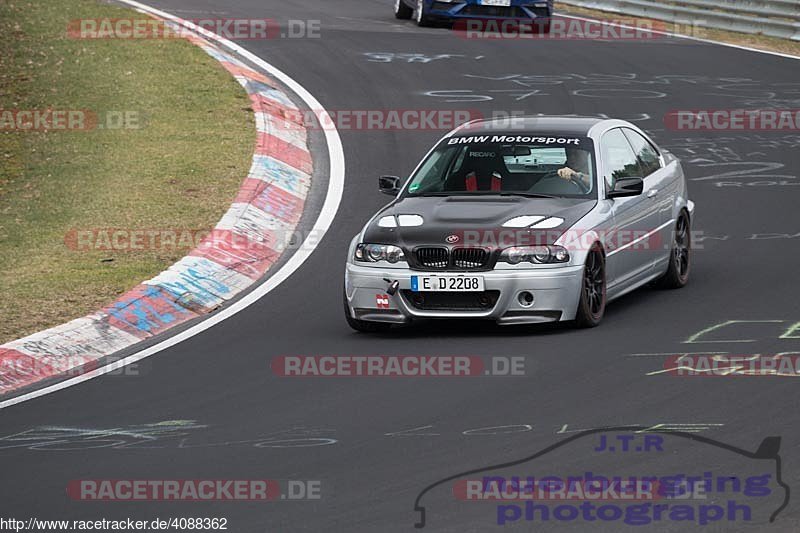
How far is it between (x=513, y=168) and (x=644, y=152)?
5.09 feet

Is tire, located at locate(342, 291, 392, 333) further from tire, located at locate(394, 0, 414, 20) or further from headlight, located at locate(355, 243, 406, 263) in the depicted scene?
tire, located at locate(394, 0, 414, 20)

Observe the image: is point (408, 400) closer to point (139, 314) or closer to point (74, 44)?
point (139, 314)

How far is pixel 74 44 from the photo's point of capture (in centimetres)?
2392

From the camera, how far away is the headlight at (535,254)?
35.6 feet

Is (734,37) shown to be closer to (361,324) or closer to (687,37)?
(687,37)

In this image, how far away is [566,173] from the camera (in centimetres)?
1190

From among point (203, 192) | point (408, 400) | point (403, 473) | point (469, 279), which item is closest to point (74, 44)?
point (203, 192)

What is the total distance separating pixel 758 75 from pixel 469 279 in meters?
14.2

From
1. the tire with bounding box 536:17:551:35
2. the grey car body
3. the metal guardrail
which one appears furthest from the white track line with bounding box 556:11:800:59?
the grey car body

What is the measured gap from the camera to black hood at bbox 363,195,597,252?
35.9 ft

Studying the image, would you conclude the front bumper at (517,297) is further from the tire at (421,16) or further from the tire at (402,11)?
the tire at (402,11)

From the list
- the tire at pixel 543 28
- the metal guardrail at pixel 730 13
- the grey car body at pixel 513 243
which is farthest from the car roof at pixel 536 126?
the metal guardrail at pixel 730 13

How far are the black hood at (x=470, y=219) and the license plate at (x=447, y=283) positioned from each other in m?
0.24

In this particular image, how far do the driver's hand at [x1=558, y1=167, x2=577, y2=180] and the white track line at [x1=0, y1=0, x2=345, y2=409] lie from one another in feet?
8.86
